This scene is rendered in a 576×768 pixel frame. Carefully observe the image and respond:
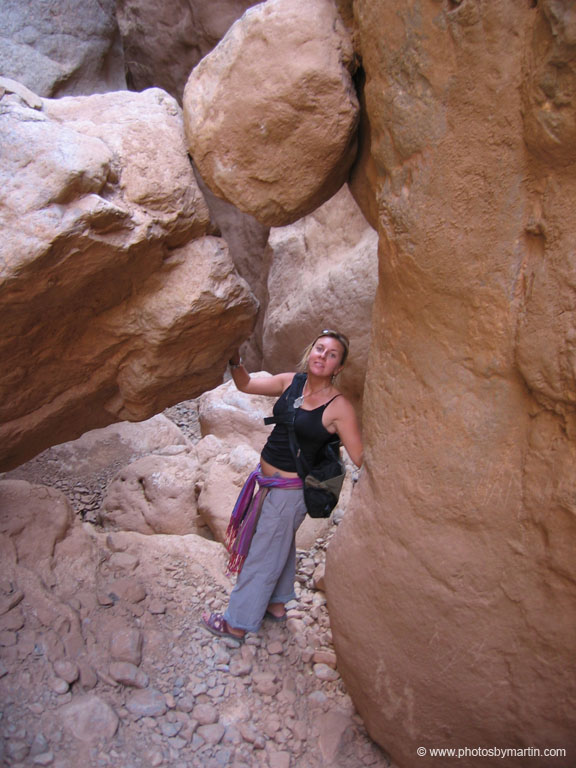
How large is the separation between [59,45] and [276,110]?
15.0ft

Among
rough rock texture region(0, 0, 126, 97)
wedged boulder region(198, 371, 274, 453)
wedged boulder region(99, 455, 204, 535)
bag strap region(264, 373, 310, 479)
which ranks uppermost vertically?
rough rock texture region(0, 0, 126, 97)

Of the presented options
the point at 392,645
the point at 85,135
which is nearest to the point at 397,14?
the point at 85,135

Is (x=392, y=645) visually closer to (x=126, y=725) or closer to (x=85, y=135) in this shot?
(x=126, y=725)

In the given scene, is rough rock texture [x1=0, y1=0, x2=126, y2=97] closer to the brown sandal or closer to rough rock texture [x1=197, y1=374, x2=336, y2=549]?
rough rock texture [x1=197, y1=374, x2=336, y2=549]

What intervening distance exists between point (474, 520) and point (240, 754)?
4.31 ft

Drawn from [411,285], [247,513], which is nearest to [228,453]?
[247,513]

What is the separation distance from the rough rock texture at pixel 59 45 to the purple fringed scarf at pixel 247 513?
443cm

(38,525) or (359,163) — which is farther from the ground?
(359,163)

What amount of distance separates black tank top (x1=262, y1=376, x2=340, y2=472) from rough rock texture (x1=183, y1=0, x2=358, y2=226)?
0.79 m

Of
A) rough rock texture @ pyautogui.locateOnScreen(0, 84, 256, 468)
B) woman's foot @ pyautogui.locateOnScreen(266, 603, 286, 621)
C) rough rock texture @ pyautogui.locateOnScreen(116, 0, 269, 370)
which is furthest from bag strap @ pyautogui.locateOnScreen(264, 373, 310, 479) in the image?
rough rock texture @ pyautogui.locateOnScreen(116, 0, 269, 370)

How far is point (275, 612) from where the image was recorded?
3.05m

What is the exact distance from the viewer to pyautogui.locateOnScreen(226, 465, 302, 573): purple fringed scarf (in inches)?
109

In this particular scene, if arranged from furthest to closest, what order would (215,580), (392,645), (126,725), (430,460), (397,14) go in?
(215,580) → (126,725) → (392,645) → (430,460) → (397,14)

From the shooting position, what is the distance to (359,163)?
7.57 feet
